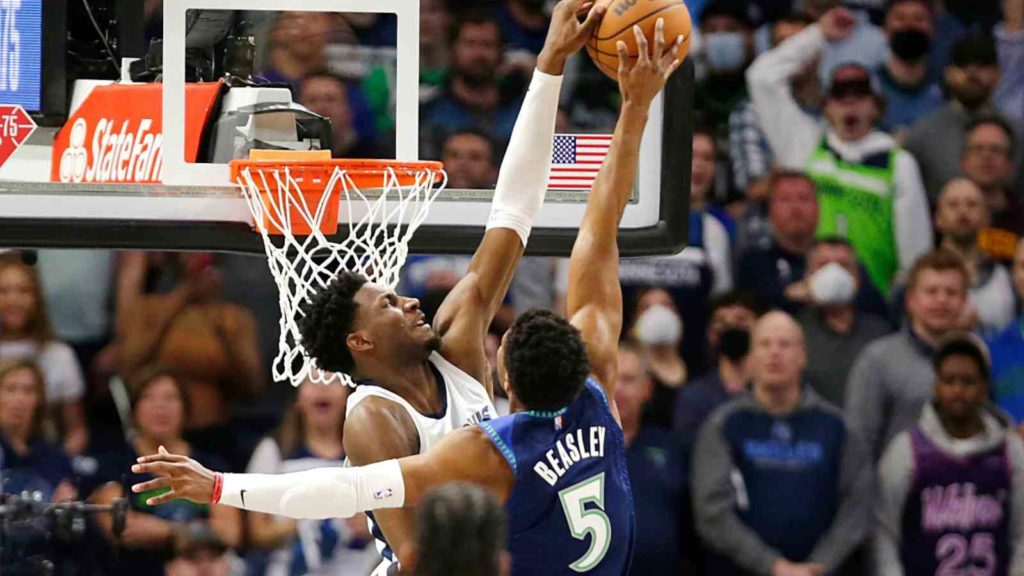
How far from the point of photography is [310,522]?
21.9 feet

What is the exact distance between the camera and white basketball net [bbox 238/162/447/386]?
477 cm

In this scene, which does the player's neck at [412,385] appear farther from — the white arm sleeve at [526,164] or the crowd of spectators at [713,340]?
the crowd of spectators at [713,340]

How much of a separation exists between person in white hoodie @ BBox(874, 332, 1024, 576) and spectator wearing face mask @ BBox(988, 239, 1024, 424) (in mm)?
281

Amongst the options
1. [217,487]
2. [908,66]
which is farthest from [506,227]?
[908,66]

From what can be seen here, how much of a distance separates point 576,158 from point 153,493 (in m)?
2.64

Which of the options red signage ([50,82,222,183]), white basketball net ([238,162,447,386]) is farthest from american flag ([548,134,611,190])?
red signage ([50,82,222,183])

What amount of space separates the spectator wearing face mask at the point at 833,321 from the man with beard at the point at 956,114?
23.0 inches

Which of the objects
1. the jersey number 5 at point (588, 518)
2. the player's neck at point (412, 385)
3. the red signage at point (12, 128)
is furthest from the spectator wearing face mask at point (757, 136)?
the jersey number 5 at point (588, 518)

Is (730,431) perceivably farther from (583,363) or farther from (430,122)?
(583,363)

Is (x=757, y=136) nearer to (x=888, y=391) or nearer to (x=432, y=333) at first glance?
(x=888, y=391)

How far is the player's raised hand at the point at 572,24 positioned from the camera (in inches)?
172

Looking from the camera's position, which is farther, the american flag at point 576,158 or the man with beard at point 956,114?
the man with beard at point 956,114

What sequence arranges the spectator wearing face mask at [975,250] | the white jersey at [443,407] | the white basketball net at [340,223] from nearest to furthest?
the white jersey at [443,407] → the white basketball net at [340,223] → the spectator wearing face mask at [975,250]

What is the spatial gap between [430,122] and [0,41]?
103 inches
